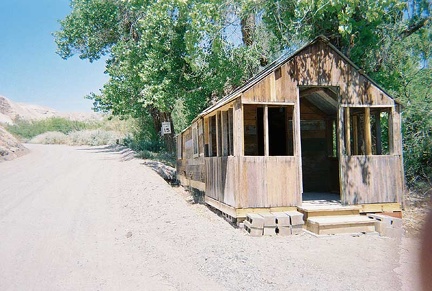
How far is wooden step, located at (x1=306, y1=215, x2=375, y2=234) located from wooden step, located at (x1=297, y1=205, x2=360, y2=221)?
148 mm

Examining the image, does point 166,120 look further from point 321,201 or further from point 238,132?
point 238,132

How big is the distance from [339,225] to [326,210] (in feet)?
2.38

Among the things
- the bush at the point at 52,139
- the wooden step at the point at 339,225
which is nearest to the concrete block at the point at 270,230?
the wooden step at the point at 339,225

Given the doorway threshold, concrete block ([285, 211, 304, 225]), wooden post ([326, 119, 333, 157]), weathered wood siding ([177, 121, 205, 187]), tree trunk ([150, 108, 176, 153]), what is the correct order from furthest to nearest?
tree trunk ([150, 108, 176, 153])
weathered wood siding ([177, 121, 205, 187])
wooden post ([326, 119, 333, 157])
the doorway threshold
concrete block ([285, 211, 304, 225])

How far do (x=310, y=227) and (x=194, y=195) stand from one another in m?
7.96

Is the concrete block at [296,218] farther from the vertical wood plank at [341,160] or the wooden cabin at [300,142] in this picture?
the vertical wood plank at [341,160]

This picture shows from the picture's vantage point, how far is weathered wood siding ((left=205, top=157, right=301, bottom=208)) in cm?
959

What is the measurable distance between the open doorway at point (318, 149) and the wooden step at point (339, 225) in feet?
12.7

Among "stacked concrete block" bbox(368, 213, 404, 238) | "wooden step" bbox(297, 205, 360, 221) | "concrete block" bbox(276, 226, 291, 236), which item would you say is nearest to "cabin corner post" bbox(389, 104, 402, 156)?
"wooden step" bbox(297, 205, 360, 221)

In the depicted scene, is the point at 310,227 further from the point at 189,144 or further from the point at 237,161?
the point at 189,144

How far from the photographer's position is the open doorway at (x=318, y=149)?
13328mm

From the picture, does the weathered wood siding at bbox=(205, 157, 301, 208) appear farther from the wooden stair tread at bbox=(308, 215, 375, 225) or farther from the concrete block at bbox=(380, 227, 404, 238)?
the concrete block at bbox=(380, 227, 404, 238)

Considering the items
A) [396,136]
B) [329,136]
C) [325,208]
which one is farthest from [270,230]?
[329,136]

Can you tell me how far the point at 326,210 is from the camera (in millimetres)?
9602
